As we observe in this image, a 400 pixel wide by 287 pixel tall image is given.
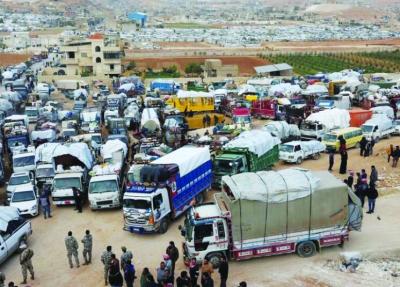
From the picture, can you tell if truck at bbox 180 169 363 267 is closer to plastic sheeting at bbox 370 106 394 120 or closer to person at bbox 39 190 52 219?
person at bbox 39 190 52 219

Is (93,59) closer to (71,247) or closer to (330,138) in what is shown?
(330,138)

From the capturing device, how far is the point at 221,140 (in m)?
27.6

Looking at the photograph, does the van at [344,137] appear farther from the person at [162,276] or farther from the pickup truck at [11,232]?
the person at [162,276]

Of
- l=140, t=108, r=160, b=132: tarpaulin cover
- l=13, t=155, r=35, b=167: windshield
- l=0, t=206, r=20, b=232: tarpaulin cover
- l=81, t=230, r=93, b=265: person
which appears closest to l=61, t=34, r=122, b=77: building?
l=140, t=108, r=160, b=132: tarpaulin cover

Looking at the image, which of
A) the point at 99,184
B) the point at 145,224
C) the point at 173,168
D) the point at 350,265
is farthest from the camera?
the point at 99,184

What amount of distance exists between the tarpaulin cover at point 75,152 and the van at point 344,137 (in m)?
12.6

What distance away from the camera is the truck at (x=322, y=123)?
3055 cm

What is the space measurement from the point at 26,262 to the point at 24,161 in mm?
11044

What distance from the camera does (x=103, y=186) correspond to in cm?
2069

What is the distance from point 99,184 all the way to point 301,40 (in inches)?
4980

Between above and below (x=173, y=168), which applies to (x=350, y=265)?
below

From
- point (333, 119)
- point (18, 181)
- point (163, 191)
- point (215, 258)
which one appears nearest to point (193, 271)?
point (215, 258)

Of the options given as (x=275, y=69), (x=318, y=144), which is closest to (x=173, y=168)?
(x=318, y=144)

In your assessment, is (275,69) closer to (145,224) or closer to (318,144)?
(318,144)
